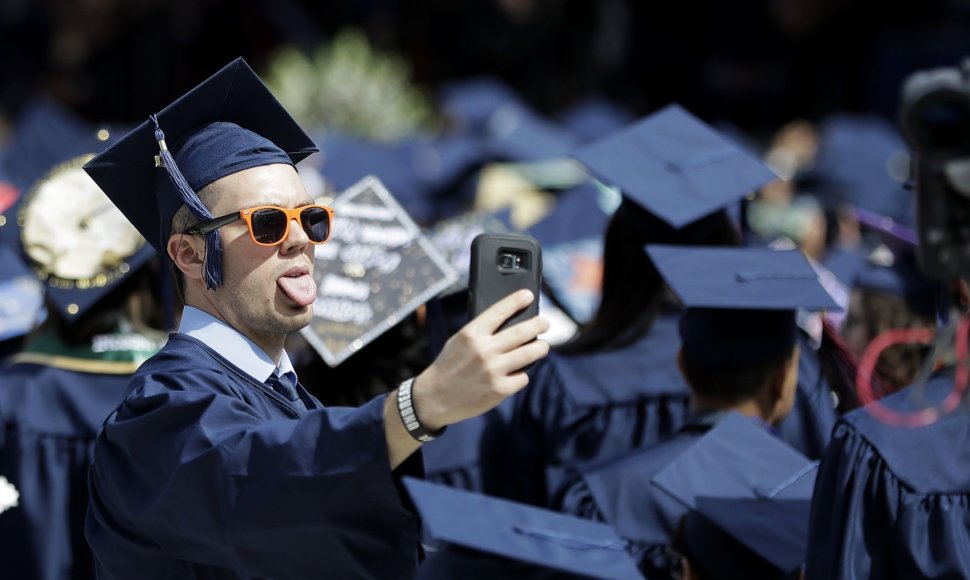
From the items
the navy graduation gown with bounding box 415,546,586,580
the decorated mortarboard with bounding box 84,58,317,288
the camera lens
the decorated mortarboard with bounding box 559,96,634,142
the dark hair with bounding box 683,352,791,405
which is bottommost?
the decorated mortarboard with bounding box 559,96,634,142

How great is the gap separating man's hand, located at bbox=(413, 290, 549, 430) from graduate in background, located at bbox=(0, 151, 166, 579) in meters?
1.81

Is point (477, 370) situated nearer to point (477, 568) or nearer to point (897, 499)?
point (477, 568)

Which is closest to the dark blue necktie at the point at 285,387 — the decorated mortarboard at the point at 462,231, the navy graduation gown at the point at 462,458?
the navy graduation gown at the point at 462,458

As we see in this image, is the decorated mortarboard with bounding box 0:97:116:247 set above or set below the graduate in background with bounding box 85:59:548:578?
below

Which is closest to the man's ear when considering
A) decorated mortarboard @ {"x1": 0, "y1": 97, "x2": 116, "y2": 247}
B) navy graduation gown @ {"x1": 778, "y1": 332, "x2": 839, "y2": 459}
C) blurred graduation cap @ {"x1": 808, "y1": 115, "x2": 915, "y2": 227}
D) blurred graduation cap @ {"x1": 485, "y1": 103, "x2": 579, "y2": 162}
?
navy graduation gown @ {"x1": 778, "y1": 332, "x2": 839, "y2": 459}

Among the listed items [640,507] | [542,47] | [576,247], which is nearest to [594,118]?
[542,47]

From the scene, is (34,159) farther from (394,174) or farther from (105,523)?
(105,523)

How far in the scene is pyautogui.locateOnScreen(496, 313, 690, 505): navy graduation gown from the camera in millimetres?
3723

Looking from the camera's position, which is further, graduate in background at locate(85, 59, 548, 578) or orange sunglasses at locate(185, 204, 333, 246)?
orange sunglasses at locate(185, 204, 333, 246)

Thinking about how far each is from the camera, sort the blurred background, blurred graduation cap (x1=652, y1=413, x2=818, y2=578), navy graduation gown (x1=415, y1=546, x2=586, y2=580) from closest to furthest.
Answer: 1. navy graduation gown (x1=415, y1=546, x2=586, y2=580)
2. blurred graduation cap (x1=652, y1=413, x2=818, y2=578)
3. the blurred background

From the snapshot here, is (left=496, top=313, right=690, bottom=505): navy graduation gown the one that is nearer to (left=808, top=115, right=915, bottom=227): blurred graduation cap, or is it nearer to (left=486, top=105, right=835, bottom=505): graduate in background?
(left=486, top=105, right=835, bottom=505): graduate in background

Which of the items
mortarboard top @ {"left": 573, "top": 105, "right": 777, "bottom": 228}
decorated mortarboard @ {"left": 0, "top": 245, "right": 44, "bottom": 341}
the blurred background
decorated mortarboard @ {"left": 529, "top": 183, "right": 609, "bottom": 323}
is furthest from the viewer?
the blurred background

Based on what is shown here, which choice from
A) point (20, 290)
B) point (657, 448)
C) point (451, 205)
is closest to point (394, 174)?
point (451, 205)

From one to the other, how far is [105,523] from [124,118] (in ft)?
40.2
